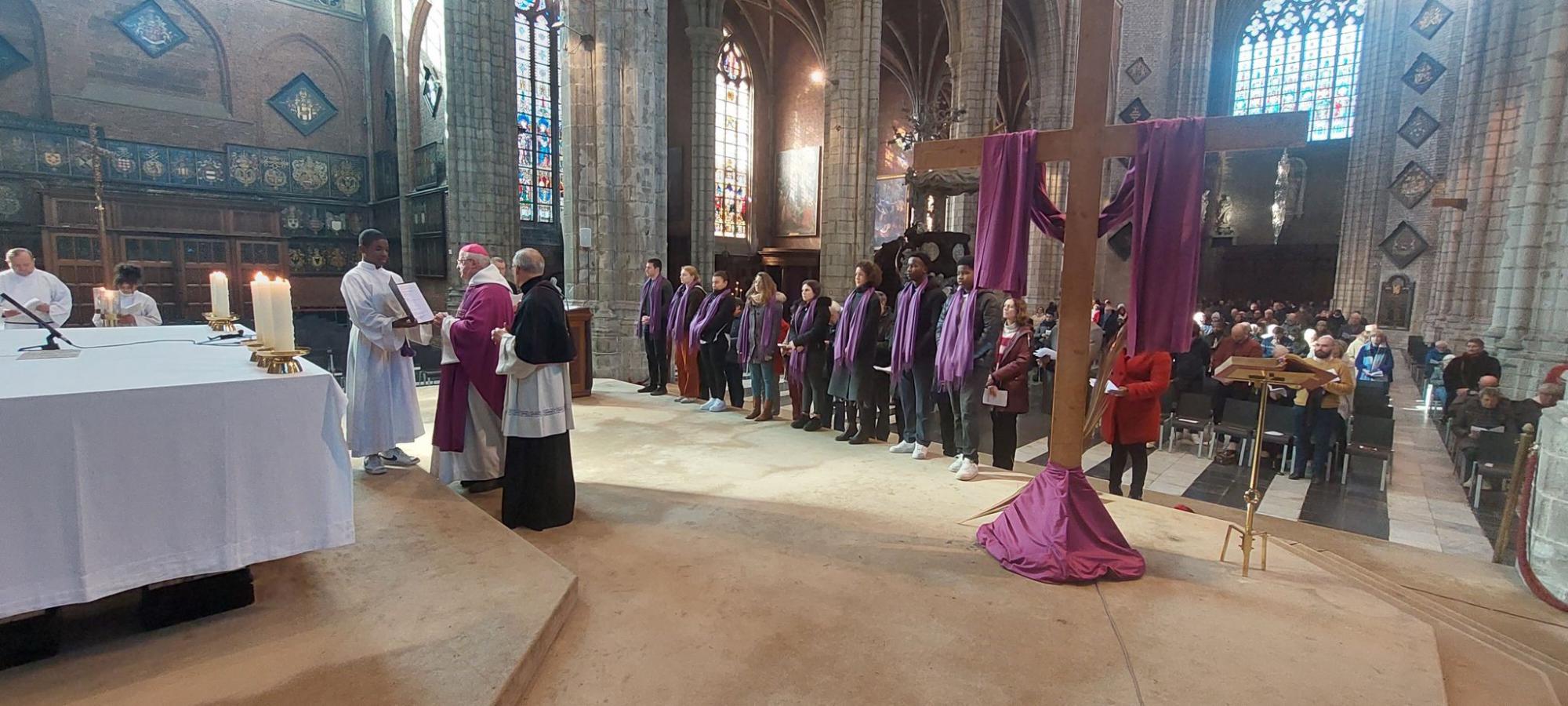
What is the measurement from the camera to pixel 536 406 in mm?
3752

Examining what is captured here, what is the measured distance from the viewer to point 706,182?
66.6ft

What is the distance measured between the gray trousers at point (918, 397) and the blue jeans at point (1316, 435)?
12.7 feet

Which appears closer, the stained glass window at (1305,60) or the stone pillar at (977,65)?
the stone pillar at (977,65)

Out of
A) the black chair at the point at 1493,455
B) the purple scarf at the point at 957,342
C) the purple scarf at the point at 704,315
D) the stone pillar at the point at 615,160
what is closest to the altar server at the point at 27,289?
the stone pillar at the point at 615,160

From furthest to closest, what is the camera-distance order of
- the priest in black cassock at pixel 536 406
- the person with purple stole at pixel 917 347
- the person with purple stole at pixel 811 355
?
the person with purple stole at pixel 811 355 → the person with purple stole at pixel 917 347 → the priest in black cassock at pixel 536 406

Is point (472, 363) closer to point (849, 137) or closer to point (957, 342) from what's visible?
point (957, 342)

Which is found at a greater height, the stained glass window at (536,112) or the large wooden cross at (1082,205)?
the stained glass window at (536,112)

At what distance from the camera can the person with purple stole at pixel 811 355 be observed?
6.47m

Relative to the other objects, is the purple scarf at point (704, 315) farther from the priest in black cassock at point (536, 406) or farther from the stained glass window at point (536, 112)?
the stained glass window at point (536, 112)

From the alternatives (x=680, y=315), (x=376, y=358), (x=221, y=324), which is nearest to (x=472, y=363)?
(x=376, y=358)

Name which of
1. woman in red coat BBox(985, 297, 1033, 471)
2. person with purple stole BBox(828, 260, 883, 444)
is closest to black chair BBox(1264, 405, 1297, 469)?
woman in red coat BBox(985, 297, 1033, 471)

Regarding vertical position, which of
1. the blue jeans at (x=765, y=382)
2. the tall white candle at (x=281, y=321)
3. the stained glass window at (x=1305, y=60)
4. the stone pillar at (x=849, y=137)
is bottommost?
the blue jeans at (x=765, y=382)

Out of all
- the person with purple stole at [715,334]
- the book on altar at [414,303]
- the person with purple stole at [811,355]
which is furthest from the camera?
the person with purple stole at [715,334]

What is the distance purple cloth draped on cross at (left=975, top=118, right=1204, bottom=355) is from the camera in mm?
3156
